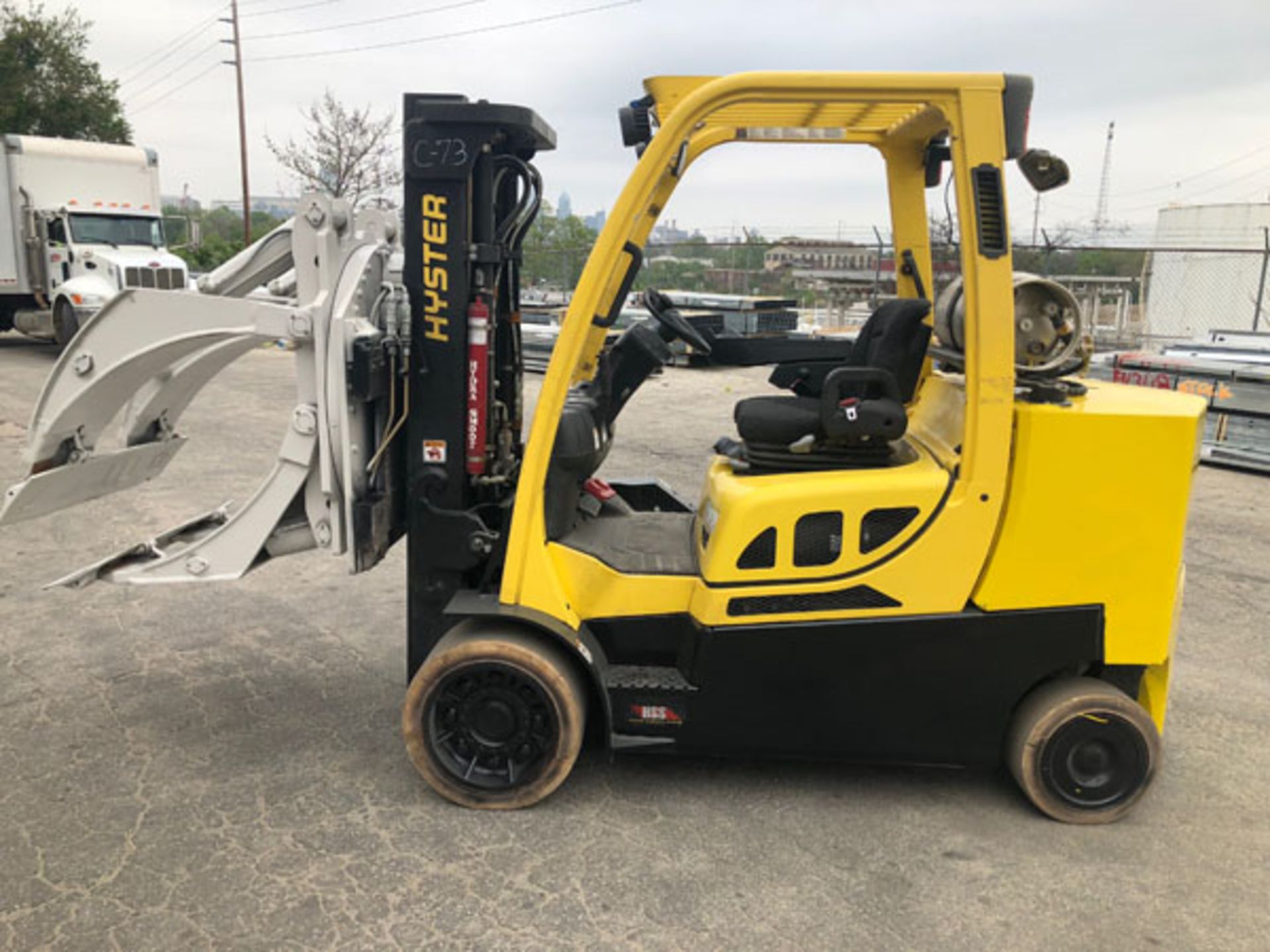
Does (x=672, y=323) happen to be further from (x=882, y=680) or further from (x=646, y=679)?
(x=882, y=680)

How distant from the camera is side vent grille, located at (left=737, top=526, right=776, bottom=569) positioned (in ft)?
11.0

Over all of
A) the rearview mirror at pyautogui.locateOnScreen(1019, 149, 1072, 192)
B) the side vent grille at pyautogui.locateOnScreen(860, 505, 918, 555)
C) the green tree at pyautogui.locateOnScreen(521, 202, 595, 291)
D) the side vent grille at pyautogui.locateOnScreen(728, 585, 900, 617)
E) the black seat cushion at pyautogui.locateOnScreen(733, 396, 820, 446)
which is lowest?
the side vent grille at pyautogui.locateOnScreen(728, 585, 900, 617)

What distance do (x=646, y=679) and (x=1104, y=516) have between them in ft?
5.55

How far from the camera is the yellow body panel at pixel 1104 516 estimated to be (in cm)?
315

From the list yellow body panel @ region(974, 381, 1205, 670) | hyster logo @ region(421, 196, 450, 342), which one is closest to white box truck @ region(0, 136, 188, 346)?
hyster logo @ region(421, 196, 450, 342)

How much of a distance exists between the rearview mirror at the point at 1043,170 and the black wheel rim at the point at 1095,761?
6.05 ft

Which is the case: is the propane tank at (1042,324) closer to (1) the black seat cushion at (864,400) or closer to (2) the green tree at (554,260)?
(1) the black seat cushion at (864,400)

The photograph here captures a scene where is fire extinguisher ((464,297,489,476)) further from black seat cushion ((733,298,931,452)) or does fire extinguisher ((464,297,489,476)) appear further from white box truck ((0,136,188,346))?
white box truck ((0,136,188,346))

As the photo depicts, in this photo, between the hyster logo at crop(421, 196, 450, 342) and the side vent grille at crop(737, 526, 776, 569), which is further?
the hyster logo at crop(421, 196, 450, 342)

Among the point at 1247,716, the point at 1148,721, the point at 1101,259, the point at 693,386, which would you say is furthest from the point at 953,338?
the point at 1101,259

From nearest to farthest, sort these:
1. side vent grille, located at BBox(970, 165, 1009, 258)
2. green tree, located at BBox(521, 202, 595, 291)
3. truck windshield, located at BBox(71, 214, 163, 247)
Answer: side vent grille, located at BBox(970, 165, 1009, 258), truck windshield, located at BBox(71, 214, 163, 247), green tree, located at BBox(521, 202, 595, 291)

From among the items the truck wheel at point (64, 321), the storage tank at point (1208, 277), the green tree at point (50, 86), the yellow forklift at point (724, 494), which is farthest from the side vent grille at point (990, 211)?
the green tree at point (50, 86)

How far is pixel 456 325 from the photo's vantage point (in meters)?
3.61

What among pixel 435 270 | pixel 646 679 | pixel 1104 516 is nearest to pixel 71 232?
pixel 435 270
